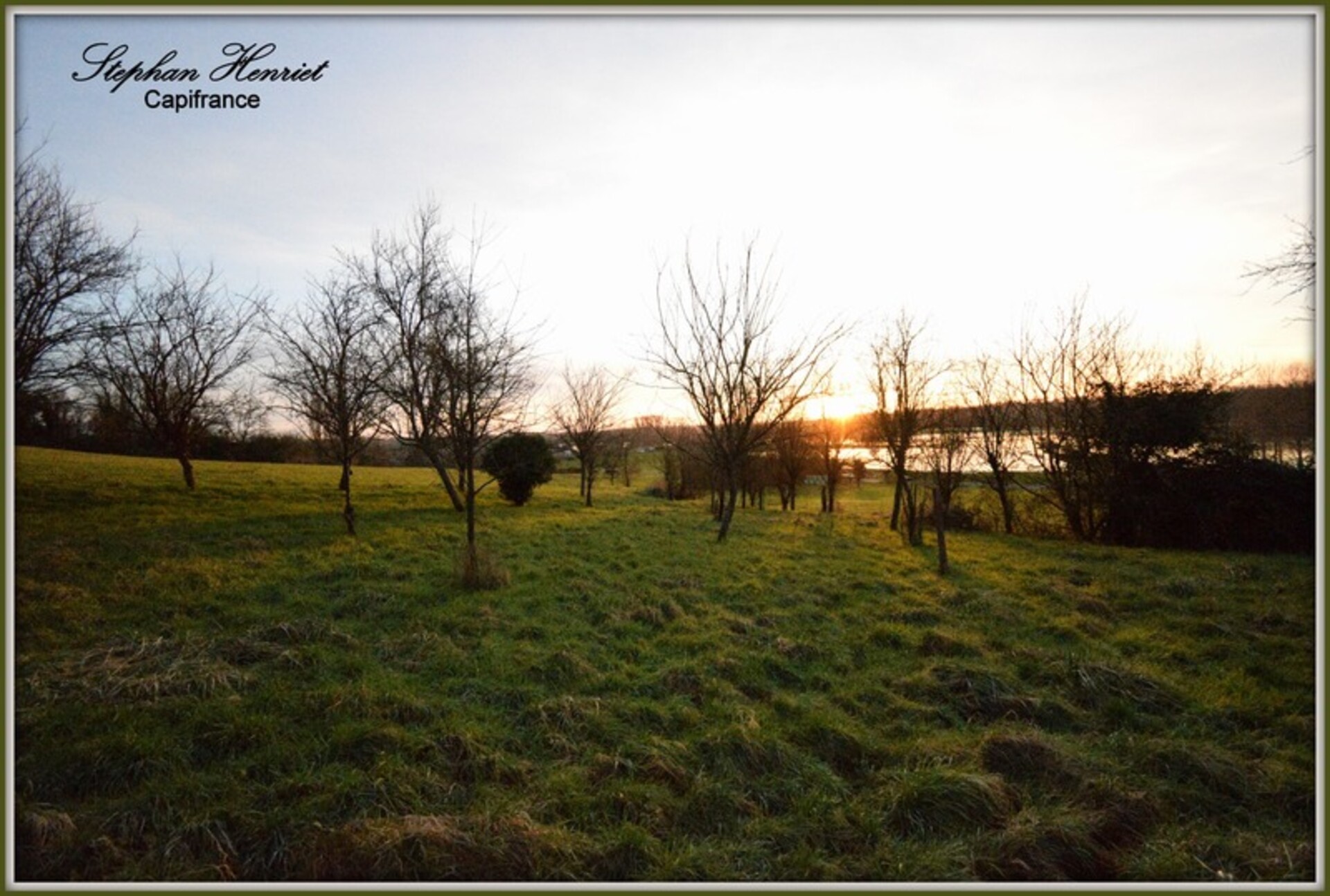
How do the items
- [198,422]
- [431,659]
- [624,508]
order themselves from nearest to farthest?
[431,659] < [198,422] < [624,508]

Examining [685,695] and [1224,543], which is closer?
[685,695]

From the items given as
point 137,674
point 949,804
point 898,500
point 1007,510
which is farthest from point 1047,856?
point 1007,510

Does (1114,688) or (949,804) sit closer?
(949,804)

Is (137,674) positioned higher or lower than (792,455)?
lower

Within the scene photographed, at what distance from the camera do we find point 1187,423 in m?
15.0

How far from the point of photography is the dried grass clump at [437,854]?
3.14 meters

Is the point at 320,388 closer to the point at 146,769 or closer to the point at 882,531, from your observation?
the point at 146,769

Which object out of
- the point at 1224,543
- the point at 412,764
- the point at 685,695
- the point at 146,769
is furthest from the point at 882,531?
the point at 146,769

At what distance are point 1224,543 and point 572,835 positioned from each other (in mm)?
18457

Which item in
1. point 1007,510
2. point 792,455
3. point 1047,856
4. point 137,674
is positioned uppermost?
point 792,455

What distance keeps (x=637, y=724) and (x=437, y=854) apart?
2108mm

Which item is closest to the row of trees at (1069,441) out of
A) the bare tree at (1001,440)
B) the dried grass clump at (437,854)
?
the bare tree at (1001,440)

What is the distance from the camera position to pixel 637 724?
4.97 m

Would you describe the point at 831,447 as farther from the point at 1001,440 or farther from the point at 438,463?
the point at 438,463
